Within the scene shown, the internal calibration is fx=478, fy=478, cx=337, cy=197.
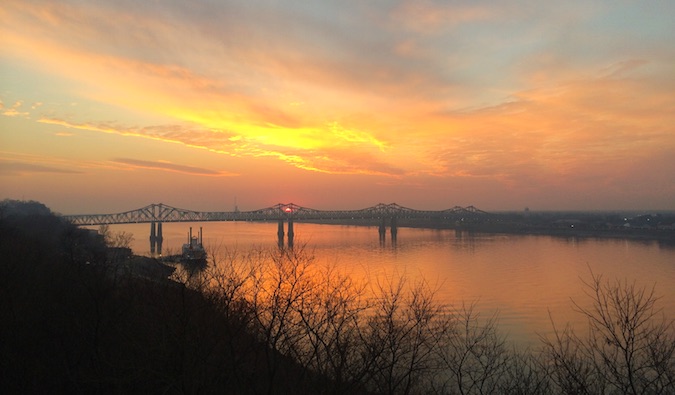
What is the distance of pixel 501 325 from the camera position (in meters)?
5.88

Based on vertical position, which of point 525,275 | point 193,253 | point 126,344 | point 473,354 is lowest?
point 525,275

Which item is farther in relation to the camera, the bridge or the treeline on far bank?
the bridge

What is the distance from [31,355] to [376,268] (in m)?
8.85

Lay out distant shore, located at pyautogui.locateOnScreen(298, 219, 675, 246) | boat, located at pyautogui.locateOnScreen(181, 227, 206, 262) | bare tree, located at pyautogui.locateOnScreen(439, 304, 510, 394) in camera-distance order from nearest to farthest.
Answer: bare tree, located at pyautogui.locateOnScreen(439, 304, 510, 394) < boat, located at pyautogui.locateOnScreen(181, 227, 206, 262) < distant shore, located at pyautogui.locateOnScreen(298, 219, 675, 246)

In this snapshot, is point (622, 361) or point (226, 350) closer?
point (226, 350)

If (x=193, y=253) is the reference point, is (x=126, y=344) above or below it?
below

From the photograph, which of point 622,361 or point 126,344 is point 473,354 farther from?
point 126,344

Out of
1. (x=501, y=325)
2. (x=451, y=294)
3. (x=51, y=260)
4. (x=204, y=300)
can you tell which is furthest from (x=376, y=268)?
(x=204, y=300)

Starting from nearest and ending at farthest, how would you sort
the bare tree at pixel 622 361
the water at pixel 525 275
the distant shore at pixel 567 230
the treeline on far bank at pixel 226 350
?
the bare tree at pixel 622 361, the treeline on far bank at pixel 226 350, the water at pixel 525 275, the distant shore at pixel 567 230

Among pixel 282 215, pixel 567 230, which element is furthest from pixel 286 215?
pixel 567 230

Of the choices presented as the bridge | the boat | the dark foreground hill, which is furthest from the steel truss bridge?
the dark foreground hill

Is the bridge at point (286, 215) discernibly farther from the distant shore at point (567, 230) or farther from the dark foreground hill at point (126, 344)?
the dark foreground hill at point (126, 344)

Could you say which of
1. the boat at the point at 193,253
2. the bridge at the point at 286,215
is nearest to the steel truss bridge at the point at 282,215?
the bridge at the point at 286,215

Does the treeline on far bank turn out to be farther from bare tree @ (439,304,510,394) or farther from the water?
the water
